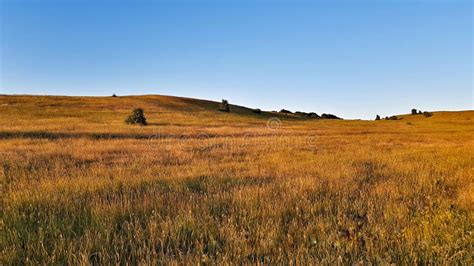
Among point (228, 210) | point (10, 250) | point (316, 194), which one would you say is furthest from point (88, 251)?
point (316, 194)

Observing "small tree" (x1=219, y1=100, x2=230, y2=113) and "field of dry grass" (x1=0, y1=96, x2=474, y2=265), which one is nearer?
"field of dry grass" (x1=0, y1=96, x2=474, y2=265)

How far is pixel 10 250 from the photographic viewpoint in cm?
374

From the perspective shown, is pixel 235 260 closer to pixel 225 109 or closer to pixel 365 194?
pixel 365 194

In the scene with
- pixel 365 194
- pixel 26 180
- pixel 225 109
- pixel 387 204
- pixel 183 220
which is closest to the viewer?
pixel 183 220

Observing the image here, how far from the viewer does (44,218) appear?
16.6 ft

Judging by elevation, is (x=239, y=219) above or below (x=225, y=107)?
below

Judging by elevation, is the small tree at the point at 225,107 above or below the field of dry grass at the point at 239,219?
above

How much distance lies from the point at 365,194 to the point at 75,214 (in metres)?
5.30

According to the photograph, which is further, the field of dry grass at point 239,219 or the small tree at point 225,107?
the small tree at point 225,107

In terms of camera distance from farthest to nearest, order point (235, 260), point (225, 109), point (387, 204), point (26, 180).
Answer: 1. point (225, 109)
2. point (26, 180)
3. point (387, 204)
4. point (235, 260)

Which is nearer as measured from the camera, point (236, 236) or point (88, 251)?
point (88, 251)

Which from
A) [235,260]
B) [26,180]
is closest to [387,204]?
[235,260]

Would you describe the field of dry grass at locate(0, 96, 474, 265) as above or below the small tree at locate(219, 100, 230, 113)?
below

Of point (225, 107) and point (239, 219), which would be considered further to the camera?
point (225, 107)
